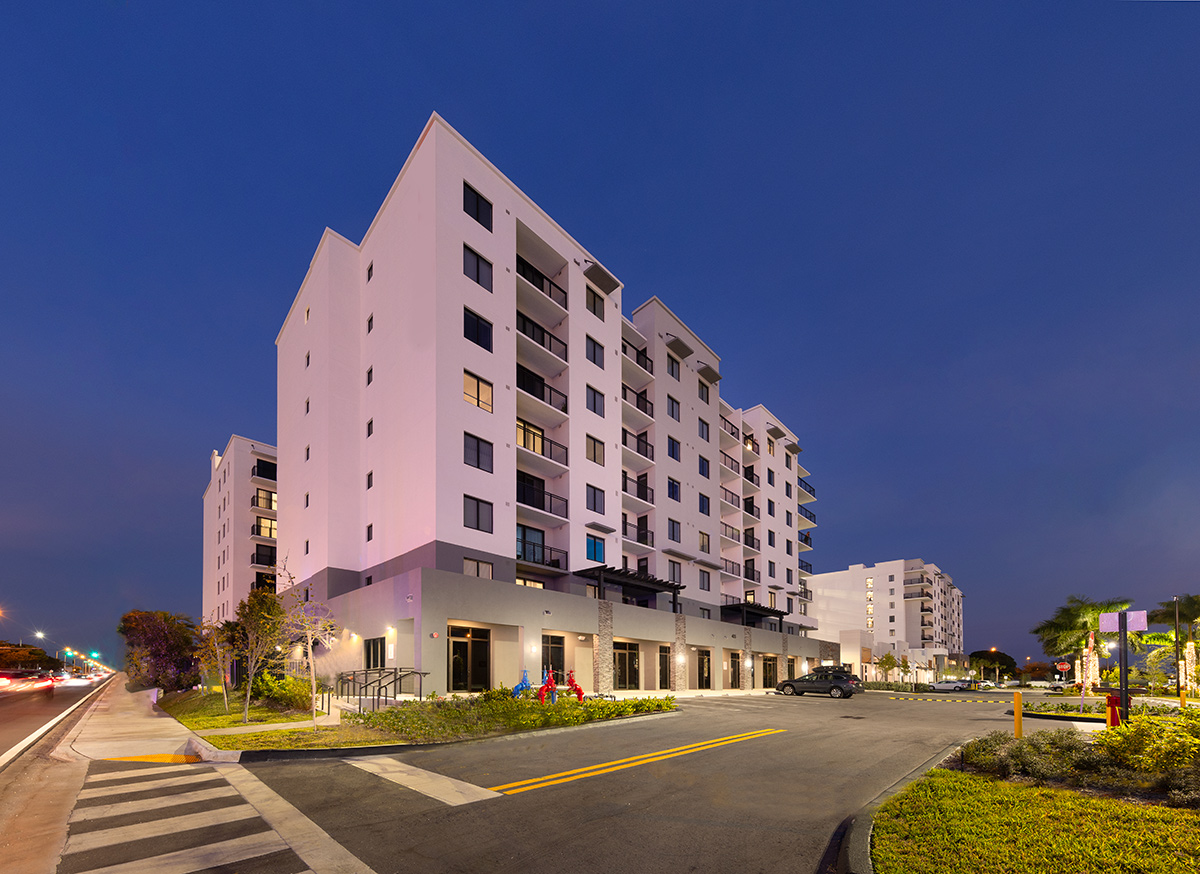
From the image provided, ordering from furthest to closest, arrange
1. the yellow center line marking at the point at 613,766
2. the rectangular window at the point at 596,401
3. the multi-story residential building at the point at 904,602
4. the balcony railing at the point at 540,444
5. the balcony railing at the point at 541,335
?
the multi-story residential building at the point at 904,602 → the rectangular window at the point at 596,401 → the balcony railing at the point at 541,335 → the balcony railing at the point at 540,444 → the yellow center line marking at the point at 613,766

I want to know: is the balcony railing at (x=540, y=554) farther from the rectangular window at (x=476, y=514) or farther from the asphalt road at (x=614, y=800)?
the asphalt road at (x=614, y=800)

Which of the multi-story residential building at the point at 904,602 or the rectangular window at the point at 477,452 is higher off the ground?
the rectangular window at the point at 477,452

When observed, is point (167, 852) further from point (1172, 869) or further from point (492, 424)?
point (492, 424)

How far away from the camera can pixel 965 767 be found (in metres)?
11.3

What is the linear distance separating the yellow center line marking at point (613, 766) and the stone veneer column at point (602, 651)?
17.3 metres

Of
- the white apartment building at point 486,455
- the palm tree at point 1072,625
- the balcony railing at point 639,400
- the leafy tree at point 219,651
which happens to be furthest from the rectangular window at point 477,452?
the palm tree at point 1072,625

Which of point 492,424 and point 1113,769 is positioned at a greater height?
point 492,424

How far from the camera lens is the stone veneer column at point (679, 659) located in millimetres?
41750

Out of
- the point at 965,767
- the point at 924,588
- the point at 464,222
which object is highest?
the point at 464,222

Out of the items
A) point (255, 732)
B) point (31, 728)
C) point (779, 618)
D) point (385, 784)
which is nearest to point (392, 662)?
point (255, 732)

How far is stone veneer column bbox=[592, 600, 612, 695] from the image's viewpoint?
3388 cm

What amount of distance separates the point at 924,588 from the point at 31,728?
402ft

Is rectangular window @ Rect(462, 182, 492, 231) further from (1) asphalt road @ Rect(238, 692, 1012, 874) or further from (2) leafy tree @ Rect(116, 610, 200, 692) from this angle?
(2) leafy tree @ Rect(116, 610, 200, 692)

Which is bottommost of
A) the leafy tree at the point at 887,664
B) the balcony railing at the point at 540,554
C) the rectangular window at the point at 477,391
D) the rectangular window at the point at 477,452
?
the leafy tree at the point at 887,664
